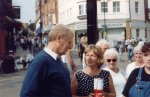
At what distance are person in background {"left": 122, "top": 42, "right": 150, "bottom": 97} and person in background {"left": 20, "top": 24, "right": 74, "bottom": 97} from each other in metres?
0.78

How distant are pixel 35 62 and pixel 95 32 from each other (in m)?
1.42

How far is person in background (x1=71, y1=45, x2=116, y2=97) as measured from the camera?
564 cm

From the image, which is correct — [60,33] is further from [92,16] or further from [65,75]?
[92,16]

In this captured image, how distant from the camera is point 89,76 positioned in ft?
18.6

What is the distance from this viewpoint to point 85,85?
223 inches

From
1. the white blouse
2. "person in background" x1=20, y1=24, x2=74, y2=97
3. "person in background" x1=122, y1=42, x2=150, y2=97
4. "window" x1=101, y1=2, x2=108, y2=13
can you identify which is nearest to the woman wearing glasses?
the white blouse

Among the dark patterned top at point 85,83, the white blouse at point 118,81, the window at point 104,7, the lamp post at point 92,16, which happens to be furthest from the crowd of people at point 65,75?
the window at point 104,7

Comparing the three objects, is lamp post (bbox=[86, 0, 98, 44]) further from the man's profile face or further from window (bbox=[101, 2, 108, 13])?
window (bbox=[101, 2, 108, 13])

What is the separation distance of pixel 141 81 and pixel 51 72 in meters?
1.03

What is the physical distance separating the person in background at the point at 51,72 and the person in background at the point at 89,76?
97 cm

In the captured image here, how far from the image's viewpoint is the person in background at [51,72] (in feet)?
14.8

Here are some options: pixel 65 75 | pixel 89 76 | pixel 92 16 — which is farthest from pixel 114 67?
pixel 65 75

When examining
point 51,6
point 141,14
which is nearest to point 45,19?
point 51,6

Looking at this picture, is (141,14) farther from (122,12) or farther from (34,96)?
(34,96)
